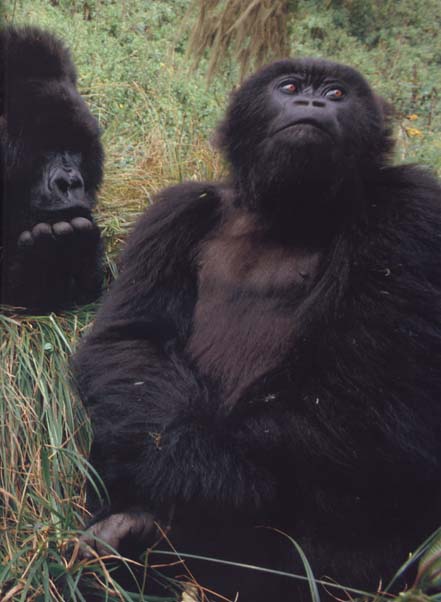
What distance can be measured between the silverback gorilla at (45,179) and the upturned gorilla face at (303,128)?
806 millimetres

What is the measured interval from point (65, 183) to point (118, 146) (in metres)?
1.30

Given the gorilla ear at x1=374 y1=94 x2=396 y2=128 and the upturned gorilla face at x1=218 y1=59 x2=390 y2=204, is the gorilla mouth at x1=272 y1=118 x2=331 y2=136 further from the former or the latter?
the gorilla ear at x1=374 y1=94 x2=396 y2=128

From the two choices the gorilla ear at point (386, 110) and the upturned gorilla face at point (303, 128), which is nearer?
the upturned gorilla face at point (303, 128)

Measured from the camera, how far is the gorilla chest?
2760 mm

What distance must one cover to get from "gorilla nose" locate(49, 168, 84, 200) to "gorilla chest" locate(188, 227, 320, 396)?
2.91ft

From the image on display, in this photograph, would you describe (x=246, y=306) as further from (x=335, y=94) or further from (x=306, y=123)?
(x=335, y=94)

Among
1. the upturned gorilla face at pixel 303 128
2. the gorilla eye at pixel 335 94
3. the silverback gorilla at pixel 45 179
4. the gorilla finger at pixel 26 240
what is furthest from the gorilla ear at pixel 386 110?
the gorilla finger at pixel 26 240

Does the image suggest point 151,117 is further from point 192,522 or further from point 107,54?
point 192,522

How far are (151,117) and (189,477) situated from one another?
3.18 m

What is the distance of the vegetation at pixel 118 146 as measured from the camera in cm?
262

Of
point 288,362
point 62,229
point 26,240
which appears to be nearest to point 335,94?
point 288,362

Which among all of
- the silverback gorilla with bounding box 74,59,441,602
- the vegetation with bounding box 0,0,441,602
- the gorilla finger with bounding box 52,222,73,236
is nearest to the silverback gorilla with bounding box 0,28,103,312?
the gorilla finger with bounding box 52,222,73,236

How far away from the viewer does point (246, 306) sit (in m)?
2.87

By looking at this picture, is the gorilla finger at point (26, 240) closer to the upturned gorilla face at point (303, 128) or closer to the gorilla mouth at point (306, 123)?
the upturned gorilla face at point (303, 128)
